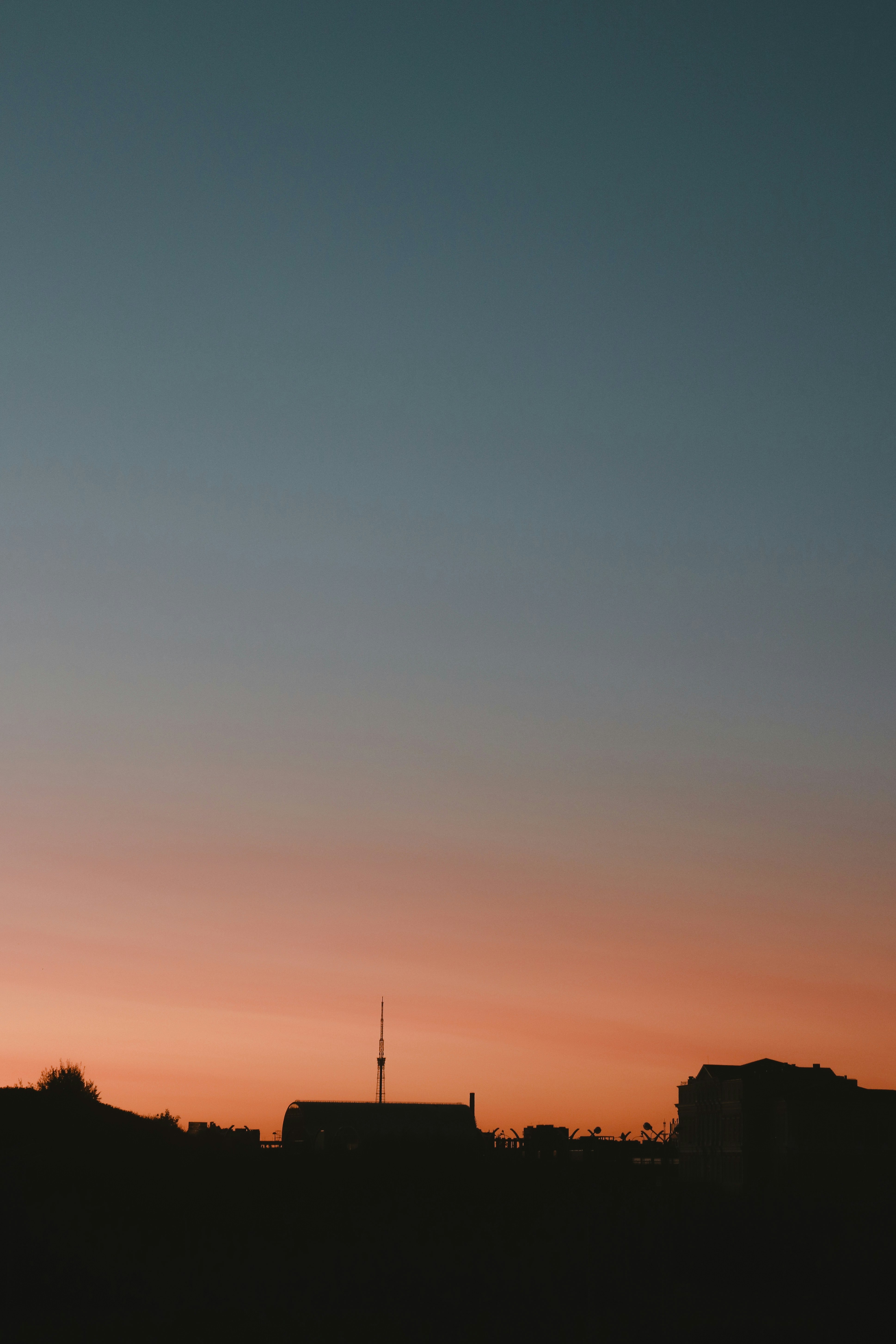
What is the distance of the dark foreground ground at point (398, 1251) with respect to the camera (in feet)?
64.4

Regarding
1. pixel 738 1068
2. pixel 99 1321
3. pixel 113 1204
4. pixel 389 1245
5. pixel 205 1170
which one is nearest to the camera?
pixel 99 1321

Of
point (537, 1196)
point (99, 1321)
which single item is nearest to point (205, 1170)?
point (537, 1196)

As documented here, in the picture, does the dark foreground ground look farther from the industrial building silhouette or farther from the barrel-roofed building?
the barrel-roofed building

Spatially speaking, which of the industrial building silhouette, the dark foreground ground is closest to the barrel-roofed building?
the industrial building silhouette

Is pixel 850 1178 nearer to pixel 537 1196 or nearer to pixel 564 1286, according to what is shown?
pixel 537 1196

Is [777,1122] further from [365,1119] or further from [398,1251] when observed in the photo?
[398,1251]

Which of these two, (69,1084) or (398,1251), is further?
(69,1084)

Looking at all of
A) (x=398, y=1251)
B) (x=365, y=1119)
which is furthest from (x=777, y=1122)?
(x=398, y=1251)

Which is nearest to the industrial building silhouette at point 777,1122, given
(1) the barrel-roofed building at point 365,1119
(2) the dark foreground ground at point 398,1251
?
(1) the barrel-roofed building at point 365,1119

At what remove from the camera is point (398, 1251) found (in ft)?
80.6

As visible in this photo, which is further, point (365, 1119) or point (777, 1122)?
point (365, 1119)

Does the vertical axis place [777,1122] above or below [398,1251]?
above

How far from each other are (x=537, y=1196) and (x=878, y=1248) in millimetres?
10425

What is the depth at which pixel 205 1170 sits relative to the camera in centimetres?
3450
